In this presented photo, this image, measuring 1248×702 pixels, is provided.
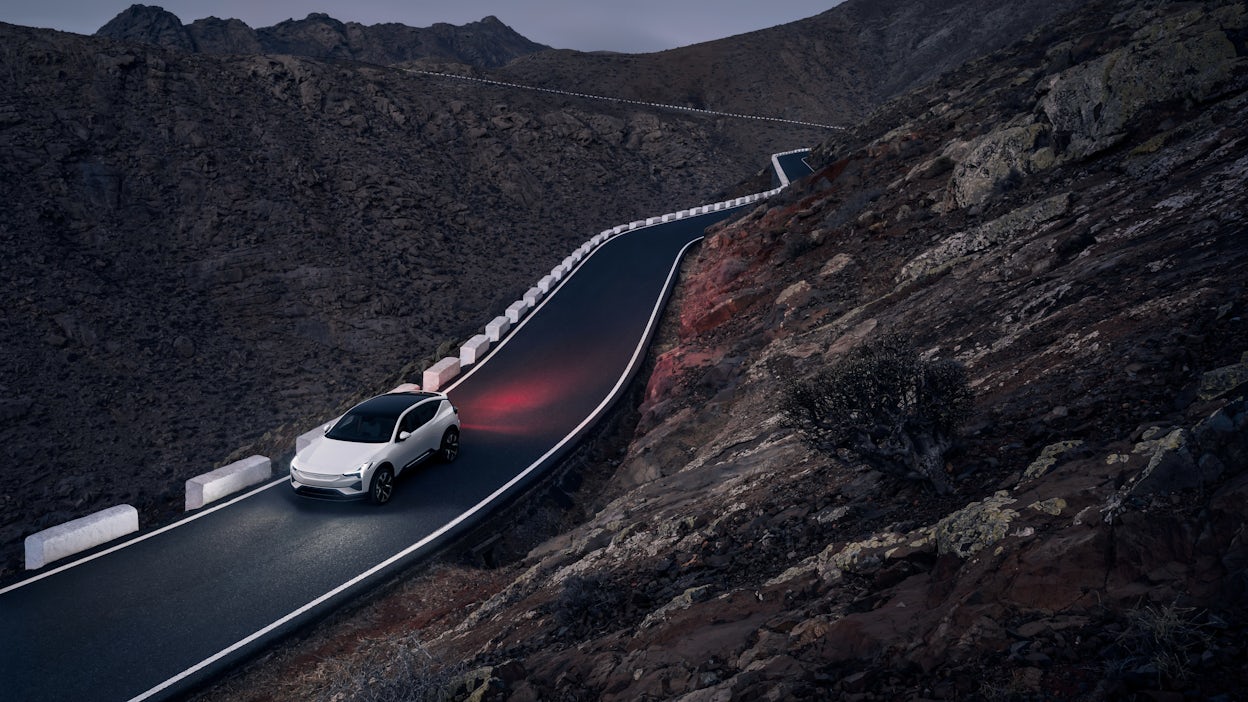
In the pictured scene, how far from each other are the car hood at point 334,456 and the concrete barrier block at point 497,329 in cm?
904

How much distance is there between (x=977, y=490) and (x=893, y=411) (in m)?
1.13

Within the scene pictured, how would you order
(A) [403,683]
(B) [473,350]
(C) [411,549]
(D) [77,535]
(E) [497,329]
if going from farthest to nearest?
(E) [497,329] → (B) [473,350] → (C) [411,549] → (D) [77,535] → (A) [403,683]

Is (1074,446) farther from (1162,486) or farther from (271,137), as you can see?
(271,137)

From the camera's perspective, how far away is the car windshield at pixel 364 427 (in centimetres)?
1533

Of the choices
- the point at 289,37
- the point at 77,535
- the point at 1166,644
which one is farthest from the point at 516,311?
the point at 289,37

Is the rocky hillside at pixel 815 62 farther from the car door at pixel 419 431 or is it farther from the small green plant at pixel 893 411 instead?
the small green plant at pixel 893 411

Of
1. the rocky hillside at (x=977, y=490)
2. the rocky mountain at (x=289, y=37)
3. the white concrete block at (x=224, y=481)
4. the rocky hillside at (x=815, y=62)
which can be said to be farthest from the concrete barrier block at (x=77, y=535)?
the rocky mountain at (x=289, y=37)

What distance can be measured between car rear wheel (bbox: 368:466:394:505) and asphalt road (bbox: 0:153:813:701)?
0.78 ft

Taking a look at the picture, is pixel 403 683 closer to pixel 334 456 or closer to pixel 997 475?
pixel 997 475

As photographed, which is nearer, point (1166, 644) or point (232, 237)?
point (1166, 644)

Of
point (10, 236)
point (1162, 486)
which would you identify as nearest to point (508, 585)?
point (1162, 486)

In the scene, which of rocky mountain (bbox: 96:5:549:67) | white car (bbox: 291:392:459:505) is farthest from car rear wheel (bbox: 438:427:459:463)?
rocky mountain (bbox: 96:5:549:67)

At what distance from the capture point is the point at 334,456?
1492cm

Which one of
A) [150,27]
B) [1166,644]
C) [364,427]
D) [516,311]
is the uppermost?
[150,27]
